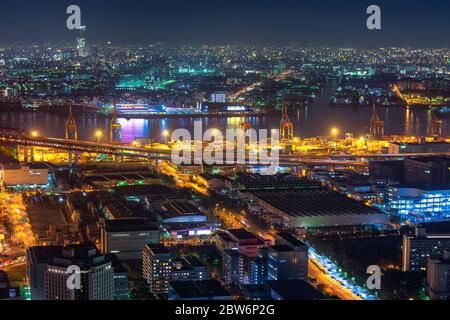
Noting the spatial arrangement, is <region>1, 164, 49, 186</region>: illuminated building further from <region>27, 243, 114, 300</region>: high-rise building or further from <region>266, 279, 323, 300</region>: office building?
<region>266, 279, 323, 300</region>: office building

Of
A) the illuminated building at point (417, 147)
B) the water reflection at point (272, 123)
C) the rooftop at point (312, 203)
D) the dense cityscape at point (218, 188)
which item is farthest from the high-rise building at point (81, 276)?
the water reflection at point (272, 123)

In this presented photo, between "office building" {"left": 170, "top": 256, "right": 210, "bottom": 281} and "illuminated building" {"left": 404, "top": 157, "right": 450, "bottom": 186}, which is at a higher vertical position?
"illuminated building" {"left": 404, "top": 157, "right": 450, "bottom": 186}

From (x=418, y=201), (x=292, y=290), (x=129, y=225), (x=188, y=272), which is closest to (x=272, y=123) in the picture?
(x=418, y=201)

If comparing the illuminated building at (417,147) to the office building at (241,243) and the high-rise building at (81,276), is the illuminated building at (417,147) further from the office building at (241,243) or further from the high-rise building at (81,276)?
the high-rise building at (81,276)

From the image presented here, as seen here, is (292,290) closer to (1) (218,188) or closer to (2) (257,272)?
(2) (257,272)

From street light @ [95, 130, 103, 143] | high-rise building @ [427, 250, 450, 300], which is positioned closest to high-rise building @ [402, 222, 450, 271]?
high-rise building @ [427, 250, 450, 300]

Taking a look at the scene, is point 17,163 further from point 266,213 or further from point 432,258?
point 432,258

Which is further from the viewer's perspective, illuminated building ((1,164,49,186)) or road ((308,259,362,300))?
illuminated building ((1,164,49,186))
